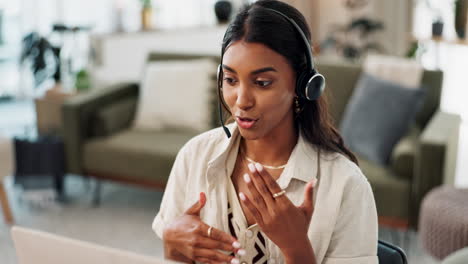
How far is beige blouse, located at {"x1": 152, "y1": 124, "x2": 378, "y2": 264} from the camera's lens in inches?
47.9

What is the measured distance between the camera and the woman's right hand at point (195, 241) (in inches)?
45.7

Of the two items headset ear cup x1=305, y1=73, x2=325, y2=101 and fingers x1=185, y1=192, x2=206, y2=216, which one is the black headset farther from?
fingers x1=185, y1=192, x2=206, y2=216

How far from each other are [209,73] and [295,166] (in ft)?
7.72

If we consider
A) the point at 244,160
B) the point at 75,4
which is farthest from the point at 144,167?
the point at 75,4

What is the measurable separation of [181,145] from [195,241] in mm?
2212

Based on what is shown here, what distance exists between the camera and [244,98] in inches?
44.9

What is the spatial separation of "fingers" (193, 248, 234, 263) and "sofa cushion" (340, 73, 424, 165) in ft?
6.48

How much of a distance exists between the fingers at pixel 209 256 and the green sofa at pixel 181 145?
5.94 feet

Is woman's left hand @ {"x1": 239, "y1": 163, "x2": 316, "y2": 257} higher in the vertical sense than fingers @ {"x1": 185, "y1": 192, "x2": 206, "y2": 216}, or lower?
higher

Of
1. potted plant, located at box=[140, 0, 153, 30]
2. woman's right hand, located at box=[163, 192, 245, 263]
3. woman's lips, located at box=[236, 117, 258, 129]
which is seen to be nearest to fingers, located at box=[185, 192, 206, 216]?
woman's right hand, located at box=[163, 192, 245, 263]

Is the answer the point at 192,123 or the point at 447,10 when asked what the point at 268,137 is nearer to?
the point at 192,123

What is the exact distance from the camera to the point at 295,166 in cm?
128

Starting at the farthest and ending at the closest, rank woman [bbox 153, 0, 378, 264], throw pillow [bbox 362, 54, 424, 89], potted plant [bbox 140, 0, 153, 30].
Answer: potted plant [bbox 140, 0, 153, 30] < throw pillow [bbox 362, 54, 424, 89] < woman [bbox 153, 0, 378, 264]

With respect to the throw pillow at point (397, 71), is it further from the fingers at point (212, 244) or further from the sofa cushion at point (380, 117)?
the fingers at point (212, 244)
